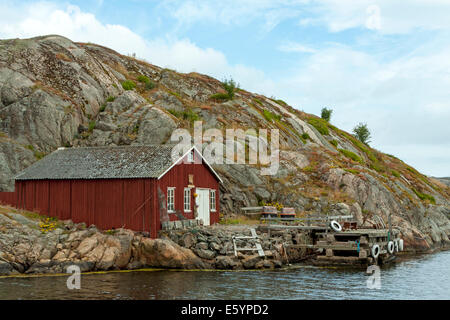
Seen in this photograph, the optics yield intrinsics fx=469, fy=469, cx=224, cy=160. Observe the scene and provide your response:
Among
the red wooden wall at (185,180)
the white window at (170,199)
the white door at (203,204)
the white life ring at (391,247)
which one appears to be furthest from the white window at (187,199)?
the white life ring at (391,247)

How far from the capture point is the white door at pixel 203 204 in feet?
113

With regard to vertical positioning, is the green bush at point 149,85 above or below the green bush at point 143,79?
below

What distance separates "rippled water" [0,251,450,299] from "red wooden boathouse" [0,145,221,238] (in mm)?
5236

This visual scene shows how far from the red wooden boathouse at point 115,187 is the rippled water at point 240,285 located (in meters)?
5.24

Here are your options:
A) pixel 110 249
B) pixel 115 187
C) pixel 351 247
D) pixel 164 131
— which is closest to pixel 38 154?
pixel 164 131

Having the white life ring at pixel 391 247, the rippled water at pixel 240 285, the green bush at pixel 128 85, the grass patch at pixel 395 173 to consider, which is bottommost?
the rippled water at pixel 240 285

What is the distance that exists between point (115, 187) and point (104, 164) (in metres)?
2.42

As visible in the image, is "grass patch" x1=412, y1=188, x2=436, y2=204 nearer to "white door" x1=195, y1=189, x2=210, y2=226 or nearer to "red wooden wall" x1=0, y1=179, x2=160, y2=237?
"white door" x1=195, y1=189, x2=210, y2=226

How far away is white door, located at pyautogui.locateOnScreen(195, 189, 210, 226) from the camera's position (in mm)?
34409

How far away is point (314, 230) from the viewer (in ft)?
Result: 111

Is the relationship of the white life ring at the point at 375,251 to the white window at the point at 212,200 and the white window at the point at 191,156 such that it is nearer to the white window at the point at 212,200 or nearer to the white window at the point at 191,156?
the white window at the point at 212,200

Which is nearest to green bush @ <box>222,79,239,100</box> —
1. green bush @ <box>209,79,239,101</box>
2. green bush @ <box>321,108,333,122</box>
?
green bush @ <box>209,79,239,101</box>

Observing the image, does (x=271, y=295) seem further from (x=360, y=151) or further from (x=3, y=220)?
(x=360, y=151)

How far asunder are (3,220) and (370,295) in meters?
20.4
